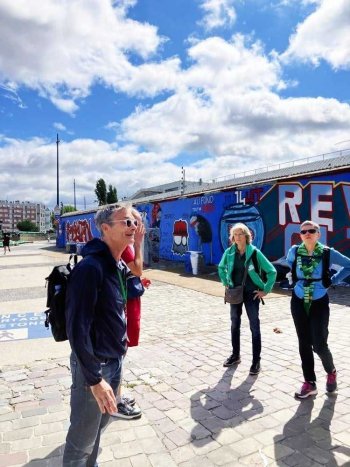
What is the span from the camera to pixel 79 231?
3341cm

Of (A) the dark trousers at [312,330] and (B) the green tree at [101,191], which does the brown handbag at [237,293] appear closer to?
(A) the dark trousers at [312,330]

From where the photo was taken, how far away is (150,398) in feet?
13.8

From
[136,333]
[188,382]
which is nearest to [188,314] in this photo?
[188,382]

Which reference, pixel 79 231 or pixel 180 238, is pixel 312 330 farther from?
pixel 79 231

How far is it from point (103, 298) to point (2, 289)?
1121 cm

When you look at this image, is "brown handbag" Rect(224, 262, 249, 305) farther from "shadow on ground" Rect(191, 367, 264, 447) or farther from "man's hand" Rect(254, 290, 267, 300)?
"shadow on ground" Rect(191, 367, 264, 447)

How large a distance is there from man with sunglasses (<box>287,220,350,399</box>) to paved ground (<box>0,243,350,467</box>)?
0.39 metres

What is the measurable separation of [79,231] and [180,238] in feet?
54.2

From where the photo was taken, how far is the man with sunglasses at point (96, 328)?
2121 mm

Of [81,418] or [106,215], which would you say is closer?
[81,418]

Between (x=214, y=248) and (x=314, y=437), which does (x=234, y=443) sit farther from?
(x=214, y=248)

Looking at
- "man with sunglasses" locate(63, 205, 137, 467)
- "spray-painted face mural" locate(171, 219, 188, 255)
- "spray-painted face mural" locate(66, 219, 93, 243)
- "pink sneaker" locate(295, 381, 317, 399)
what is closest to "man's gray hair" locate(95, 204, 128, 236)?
"man with sunglasses" locate(63, 205, 137, 467)

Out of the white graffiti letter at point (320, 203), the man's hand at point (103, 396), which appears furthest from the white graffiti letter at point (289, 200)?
the man's hand at point (103, 396)

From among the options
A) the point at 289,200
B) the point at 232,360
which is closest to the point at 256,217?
the point at 289,200
